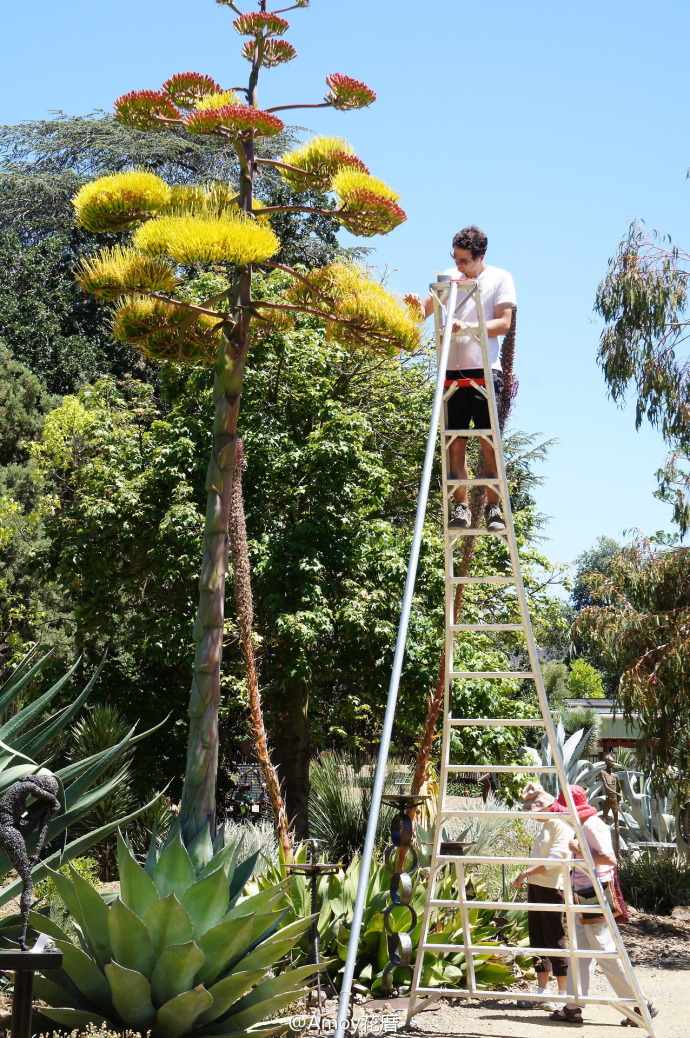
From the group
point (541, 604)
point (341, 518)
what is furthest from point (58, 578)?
point (541, 604)

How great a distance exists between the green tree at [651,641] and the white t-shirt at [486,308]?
20.9 ft

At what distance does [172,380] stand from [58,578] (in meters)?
3.47

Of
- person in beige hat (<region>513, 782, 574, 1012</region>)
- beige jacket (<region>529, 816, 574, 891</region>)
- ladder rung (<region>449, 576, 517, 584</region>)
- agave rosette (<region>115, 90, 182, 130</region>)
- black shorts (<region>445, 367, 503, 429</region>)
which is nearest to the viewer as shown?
ladder rung (<region>449, 576, 517, 584</region>)

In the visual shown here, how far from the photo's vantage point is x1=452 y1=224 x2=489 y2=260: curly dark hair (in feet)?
18.3

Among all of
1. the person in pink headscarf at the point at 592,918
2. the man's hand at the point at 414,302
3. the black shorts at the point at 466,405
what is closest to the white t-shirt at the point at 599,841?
the person in pink headscarf at the point at 592,918

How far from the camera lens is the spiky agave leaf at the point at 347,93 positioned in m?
6.16

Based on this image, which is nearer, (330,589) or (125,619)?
(330,589)

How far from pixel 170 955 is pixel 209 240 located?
350cm

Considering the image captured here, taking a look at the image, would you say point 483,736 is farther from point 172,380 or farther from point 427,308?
point 427,308

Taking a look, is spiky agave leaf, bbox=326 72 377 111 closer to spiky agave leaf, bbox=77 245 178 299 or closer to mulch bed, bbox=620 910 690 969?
spiky agave leaf, bbox=77 245 178 299

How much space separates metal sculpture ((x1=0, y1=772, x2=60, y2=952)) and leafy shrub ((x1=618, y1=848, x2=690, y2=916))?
430 inches

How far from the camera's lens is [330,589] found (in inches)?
549

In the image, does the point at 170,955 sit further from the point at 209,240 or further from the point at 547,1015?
the point at 547,1015

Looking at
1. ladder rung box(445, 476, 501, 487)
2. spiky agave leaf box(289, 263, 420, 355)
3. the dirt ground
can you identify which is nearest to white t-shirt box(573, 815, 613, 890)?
the dirt ground
